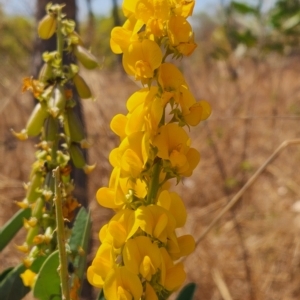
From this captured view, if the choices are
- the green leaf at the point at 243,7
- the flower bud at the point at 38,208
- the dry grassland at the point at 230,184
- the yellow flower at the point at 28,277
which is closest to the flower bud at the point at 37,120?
the flower bud at the point at 38,208

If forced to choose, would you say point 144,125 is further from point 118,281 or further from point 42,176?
point 42,176

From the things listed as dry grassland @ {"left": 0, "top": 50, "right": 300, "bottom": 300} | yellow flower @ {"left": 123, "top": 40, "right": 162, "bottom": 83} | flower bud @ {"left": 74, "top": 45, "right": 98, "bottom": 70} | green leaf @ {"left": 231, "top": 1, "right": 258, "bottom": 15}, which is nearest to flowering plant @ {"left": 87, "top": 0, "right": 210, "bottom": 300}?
yellow flower @ {"left": 123, "top": 40, "right": 162, "bottom": 83}

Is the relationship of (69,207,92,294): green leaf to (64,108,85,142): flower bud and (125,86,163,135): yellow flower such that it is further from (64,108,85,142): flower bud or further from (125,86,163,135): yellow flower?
(125,86,163,135): yellow flower

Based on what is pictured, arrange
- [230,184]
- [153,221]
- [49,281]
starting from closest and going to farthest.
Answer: [153,221], [49,281], [230,184]

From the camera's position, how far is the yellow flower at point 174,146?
0.56m

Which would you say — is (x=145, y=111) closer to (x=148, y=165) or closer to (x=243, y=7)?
(x=148, y=165)

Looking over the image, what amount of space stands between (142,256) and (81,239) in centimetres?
26

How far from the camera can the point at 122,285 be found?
0.57 meters

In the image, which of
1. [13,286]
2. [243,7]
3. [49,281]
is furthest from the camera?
[243,7]

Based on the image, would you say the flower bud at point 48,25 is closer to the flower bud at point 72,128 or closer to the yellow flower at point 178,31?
the flower bud at point 72,128

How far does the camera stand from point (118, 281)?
0.57 m

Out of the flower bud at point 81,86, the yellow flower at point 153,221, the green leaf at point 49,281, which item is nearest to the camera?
the yellow flower at point 153,221

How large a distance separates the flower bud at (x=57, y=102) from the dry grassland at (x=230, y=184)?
39.1 inches

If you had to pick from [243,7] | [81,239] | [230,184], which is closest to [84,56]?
[81,239]
